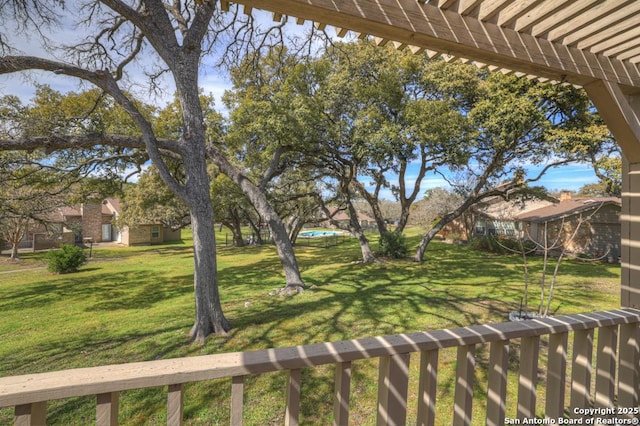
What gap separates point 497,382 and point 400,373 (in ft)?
1.88

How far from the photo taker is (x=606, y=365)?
1689 millimetres

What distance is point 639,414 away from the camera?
1.76 meters

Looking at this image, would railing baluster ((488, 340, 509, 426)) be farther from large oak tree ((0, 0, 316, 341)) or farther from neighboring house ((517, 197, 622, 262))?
neighboring house ((517, 197, 622, 262))

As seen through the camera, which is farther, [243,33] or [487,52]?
[243,33]

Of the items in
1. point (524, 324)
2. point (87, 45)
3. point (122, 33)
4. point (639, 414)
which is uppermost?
point (122, 33)

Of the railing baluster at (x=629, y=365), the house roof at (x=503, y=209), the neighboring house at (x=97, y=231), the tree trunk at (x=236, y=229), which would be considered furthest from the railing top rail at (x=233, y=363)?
the neighboring house at (x=97, y=231)

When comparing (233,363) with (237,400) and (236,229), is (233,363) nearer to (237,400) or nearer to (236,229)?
(237,400)

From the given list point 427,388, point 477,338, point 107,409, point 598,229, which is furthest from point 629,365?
point 598,229

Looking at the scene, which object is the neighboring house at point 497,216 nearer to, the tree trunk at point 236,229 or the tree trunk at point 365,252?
the tree trunk at point 365,252

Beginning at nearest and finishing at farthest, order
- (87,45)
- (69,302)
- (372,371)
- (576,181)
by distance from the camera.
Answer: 1. (372,371)
2. (87,45)
3. (69,302)
4. (576,181)

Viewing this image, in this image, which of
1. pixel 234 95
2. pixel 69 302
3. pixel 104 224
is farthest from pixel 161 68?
pixel 104 224

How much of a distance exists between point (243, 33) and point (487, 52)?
20.7 feet

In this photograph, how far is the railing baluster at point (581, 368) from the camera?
158 cm

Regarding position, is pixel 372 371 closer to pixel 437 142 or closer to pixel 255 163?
pixel 437 142
